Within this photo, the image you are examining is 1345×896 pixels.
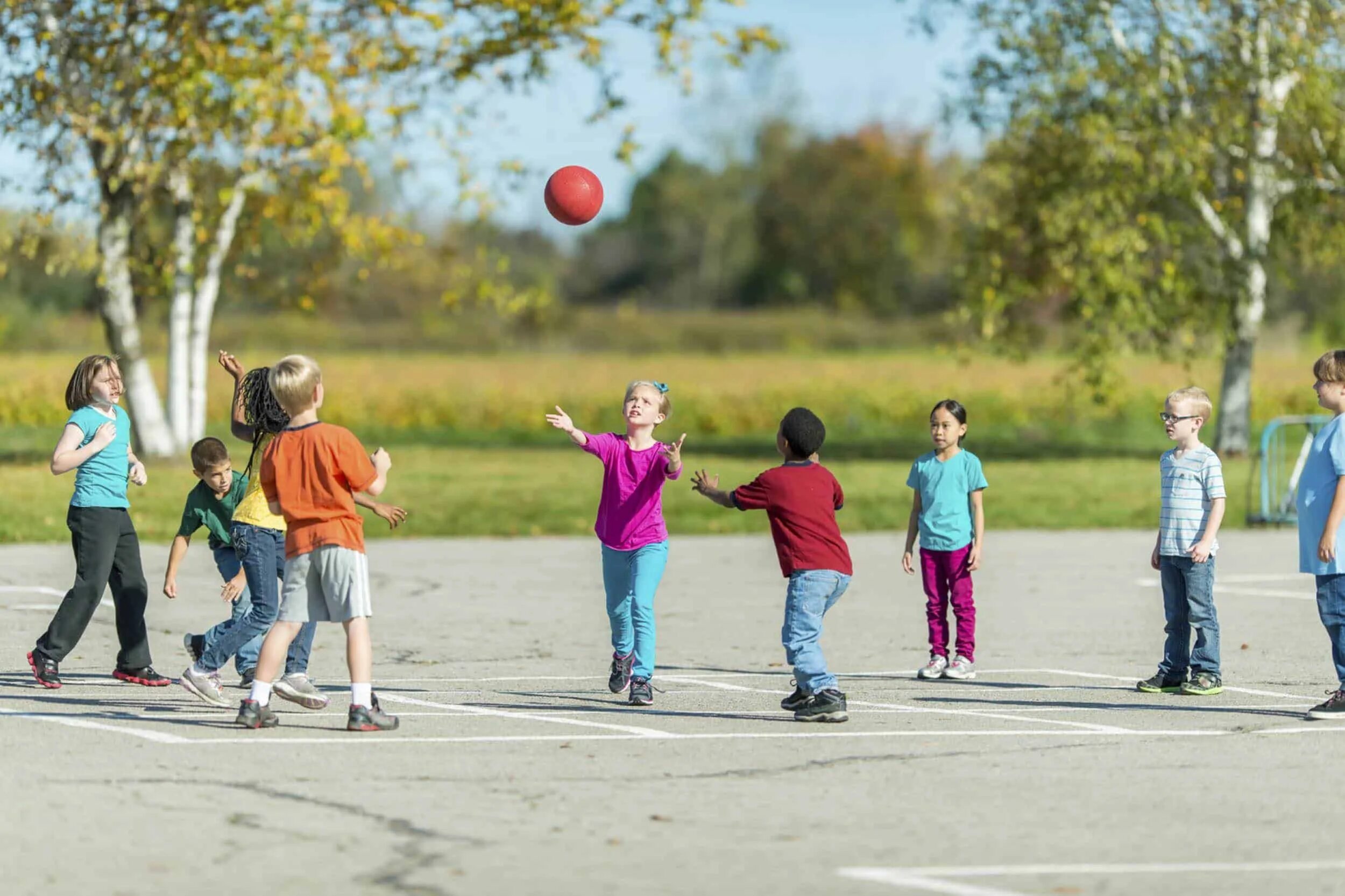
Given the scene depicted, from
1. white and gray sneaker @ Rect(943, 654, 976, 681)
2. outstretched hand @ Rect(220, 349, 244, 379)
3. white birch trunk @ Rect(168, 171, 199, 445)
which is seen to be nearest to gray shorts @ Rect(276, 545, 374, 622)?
outstretched hand @ Rect(220, 349, 244, 379)

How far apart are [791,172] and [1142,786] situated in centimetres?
10209

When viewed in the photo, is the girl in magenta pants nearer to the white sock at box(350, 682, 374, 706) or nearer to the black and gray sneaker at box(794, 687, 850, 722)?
the black and gray sneaker at box(794, 687, 850, 722)

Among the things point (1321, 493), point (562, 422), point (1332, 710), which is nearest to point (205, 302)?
point (562, 422)

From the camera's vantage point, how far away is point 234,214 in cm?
2827

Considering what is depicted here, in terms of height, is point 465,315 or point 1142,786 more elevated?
point 465,315

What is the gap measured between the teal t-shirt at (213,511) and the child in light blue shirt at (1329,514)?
5.32 m

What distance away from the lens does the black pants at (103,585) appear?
995 cm

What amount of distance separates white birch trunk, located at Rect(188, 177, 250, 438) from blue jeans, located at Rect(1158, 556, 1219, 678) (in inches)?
768

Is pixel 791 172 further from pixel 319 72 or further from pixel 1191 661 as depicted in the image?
pixel 1191 661

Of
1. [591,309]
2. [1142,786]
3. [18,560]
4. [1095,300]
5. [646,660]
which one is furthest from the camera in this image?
[591,309]

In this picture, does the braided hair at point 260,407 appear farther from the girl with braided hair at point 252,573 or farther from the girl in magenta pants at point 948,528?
the girl in magenta pants at point 948,528

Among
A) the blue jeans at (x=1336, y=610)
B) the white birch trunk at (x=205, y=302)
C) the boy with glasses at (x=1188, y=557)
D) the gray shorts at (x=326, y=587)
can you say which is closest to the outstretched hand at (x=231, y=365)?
the gray shorts at (x=326, y=587)

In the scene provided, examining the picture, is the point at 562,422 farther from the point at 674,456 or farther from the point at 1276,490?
the point at 1276,490

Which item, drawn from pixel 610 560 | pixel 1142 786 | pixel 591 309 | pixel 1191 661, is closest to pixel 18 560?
pixel 610 560
